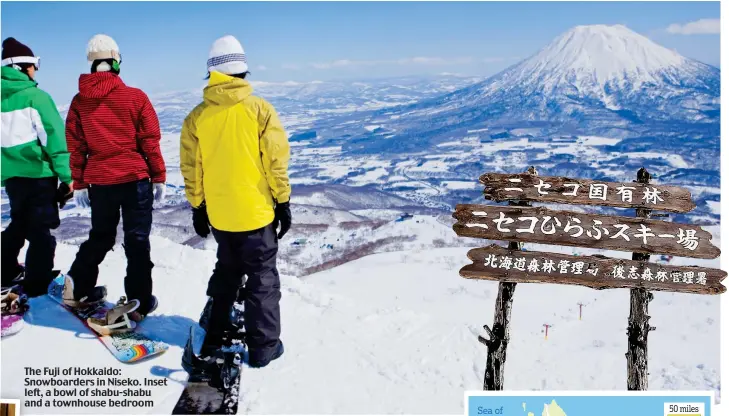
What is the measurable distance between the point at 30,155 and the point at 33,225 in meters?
0.62

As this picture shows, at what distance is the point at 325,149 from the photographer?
263 feet

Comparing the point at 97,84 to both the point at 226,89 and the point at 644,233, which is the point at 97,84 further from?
the point at 644,233

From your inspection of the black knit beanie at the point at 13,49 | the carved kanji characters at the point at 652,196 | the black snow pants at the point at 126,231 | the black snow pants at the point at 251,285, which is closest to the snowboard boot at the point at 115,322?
the black snow pants at the point at 126,231

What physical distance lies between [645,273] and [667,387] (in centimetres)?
230

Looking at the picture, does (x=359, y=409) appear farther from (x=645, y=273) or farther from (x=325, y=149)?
(x=325, y=149)

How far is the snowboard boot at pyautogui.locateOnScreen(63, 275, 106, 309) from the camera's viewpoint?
452cm

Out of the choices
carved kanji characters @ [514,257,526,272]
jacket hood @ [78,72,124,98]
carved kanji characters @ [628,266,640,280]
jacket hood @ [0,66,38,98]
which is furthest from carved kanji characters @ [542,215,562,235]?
jacket hood @ [0,66,38,98]

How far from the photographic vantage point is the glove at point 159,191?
4.21 m

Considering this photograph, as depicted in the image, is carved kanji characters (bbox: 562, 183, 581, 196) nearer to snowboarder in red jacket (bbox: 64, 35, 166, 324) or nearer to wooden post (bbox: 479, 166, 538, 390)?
wooden post (bbox: 479, 166, 538, 390)

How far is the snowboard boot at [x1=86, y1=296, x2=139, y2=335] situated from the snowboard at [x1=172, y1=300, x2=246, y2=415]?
25.6 inches

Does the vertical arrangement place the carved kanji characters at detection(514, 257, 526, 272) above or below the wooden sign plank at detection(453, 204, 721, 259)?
below

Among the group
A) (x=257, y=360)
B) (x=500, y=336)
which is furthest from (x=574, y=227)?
(x=257, y=360)

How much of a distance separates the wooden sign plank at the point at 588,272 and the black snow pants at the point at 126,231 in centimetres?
260

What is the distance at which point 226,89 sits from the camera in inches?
137
